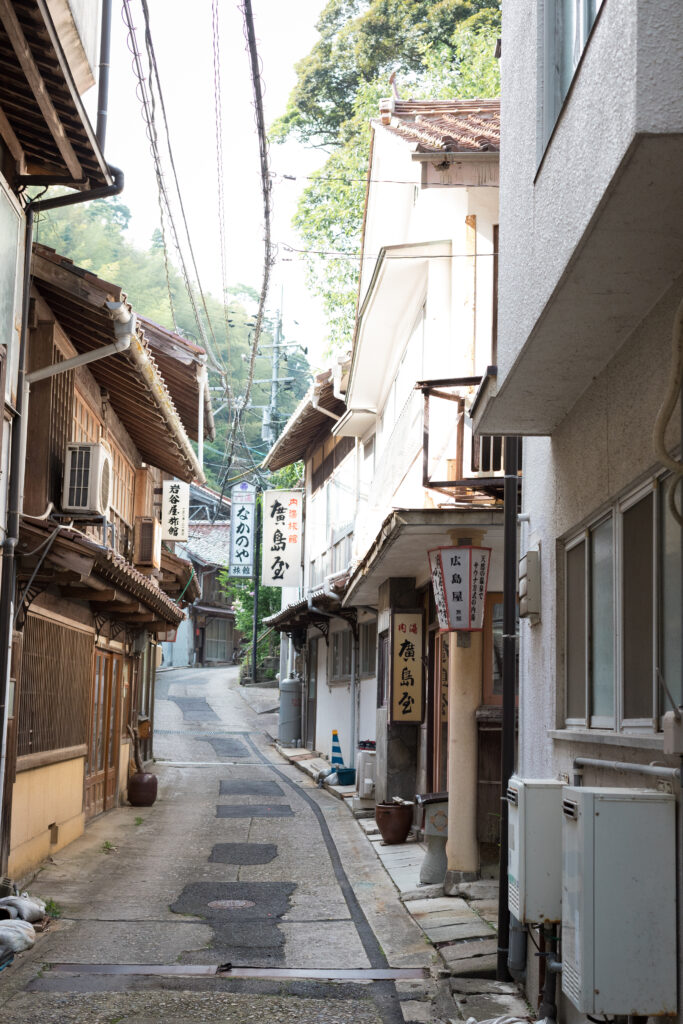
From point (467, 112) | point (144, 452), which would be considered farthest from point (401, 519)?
point (144, 452)

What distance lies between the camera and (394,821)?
49.6 ft

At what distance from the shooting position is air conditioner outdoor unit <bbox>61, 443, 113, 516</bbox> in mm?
12812

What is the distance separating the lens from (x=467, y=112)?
16.0 m

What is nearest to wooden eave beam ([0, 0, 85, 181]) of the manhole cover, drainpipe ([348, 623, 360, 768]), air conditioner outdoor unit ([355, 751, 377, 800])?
the manhole cover

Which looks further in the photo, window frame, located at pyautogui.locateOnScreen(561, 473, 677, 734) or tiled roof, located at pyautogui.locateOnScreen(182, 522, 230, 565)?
tiled roof, located at pyautogui.locateOnScreen(182, 522, 230, 565)

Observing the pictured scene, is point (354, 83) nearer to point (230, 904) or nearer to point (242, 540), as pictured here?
point (242, 540)

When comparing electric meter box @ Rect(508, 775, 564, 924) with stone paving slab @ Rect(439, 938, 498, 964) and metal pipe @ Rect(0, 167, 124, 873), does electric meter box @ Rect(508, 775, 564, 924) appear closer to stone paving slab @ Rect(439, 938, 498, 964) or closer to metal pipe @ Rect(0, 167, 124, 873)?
stone paving slab @ Rect(439, 938, 498, 964)

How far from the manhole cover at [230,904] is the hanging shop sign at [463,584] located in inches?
142

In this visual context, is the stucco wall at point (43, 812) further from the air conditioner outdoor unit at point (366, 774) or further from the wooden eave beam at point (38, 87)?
the wooden eave beam at point (38, 87)

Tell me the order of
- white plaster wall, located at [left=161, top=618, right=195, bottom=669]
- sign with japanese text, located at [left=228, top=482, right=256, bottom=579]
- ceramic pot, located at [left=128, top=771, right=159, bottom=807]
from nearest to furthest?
1. ceramic pot, located at [left=128, top=771, right=159, bottom=807]
2. sign with japanese text, located at [left=228, top=482, right=256, bottom=579]
3. white plaster wall, located at [left=161, top=618, right=195, bottom=669]

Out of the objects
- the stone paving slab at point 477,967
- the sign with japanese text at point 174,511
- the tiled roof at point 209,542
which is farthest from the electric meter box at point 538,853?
the tiled roof at point 209,542

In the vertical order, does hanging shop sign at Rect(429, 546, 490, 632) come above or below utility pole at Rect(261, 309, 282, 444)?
below

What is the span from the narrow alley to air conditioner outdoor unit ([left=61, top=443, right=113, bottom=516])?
426 cm

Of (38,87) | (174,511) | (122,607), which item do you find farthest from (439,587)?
(174,511)
